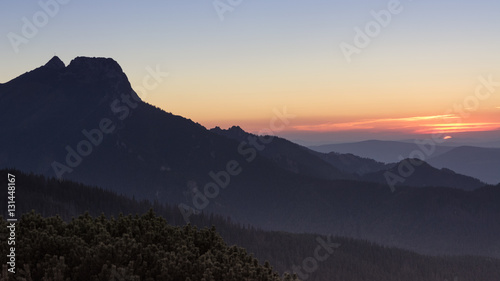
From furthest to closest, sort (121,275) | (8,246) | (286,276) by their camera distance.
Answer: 1. (286,276)
2. (8,246)
3. (121,275)

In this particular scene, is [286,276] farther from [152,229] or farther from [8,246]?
[8,246]

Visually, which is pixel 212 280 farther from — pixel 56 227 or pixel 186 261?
pixel 56 227

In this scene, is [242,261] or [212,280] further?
[242,261]

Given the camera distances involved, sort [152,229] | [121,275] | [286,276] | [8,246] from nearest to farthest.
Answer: [121,275]
[8,246]
[286,276]
[152,229]

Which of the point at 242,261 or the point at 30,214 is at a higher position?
the point at 30,214

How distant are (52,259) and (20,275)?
1.09 m

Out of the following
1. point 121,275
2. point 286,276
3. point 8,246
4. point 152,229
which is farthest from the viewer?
point 152,229

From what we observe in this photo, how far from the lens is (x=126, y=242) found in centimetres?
2070

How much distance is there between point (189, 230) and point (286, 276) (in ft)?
17.3

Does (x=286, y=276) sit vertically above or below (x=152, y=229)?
below

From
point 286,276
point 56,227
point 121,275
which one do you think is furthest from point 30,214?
point 286,276

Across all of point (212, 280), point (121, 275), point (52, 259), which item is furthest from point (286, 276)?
point (52, 259)

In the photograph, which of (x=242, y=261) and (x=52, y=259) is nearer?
(x=52, y=259)

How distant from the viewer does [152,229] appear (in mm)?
23953
